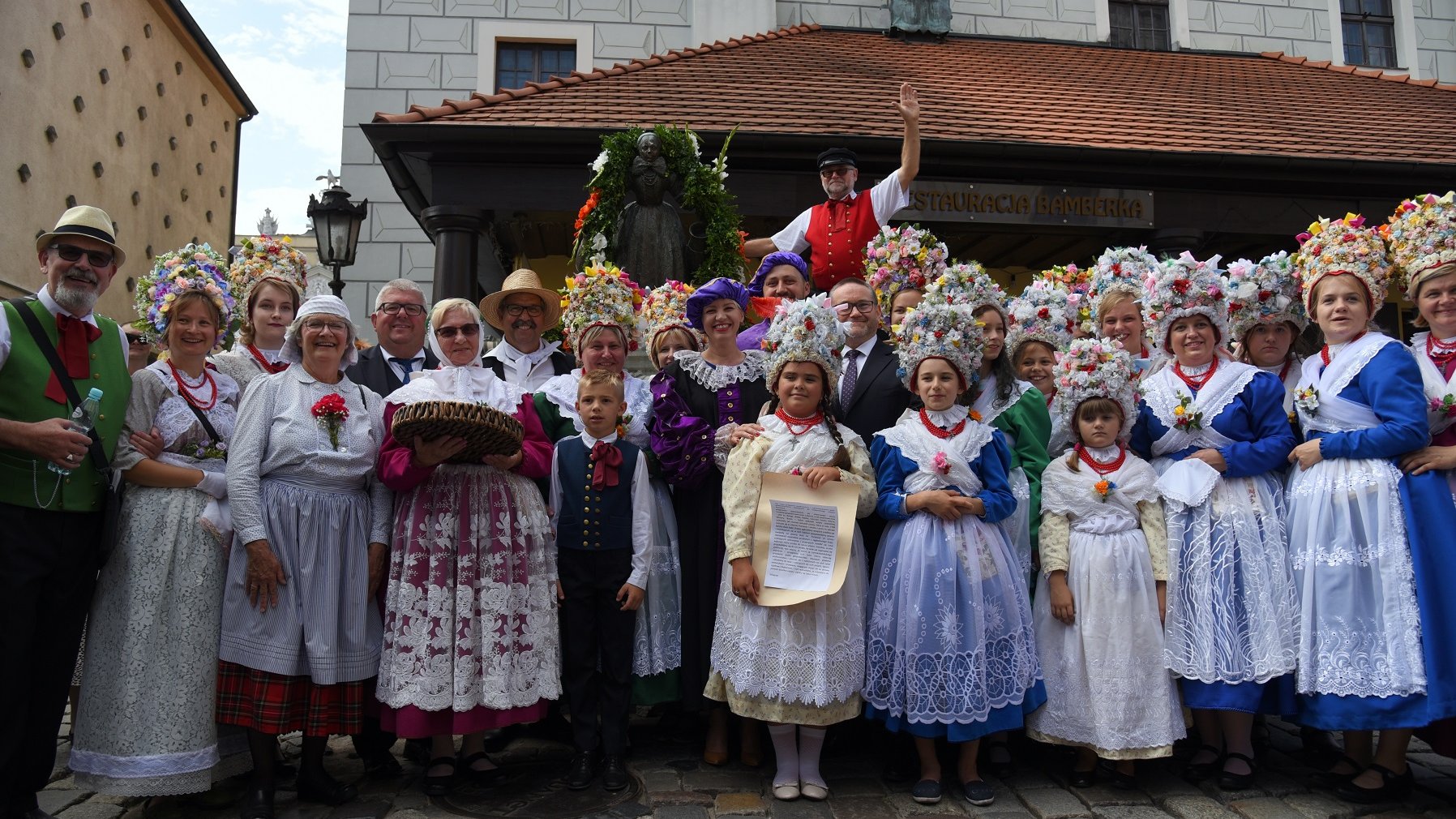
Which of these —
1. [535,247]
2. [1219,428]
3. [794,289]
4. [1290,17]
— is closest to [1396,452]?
[1219,428]

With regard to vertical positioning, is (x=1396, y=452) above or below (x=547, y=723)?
above

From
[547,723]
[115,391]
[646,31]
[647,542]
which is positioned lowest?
[547,723]

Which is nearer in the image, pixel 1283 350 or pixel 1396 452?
pixel 1396 452

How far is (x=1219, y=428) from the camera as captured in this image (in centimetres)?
442

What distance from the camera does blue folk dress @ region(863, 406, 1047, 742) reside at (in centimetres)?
395

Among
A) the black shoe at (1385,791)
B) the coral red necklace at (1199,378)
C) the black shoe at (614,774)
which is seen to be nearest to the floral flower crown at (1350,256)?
the coral red necklace at (1199,378)

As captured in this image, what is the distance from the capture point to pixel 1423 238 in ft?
14.3

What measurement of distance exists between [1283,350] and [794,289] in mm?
2605

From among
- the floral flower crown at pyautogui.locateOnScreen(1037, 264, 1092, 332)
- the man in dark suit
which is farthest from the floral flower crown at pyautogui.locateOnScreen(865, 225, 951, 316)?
the man in dark suit

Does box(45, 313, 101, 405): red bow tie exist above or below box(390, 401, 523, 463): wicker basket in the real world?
above

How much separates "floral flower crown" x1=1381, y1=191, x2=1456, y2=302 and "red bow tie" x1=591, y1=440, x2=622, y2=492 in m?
3.78

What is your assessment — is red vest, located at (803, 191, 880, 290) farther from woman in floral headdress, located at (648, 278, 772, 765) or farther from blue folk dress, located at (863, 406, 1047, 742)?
blue folk dress, located at (863, 406, 1047, 742)

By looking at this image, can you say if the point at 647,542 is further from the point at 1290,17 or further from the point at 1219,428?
the point at 1290,17

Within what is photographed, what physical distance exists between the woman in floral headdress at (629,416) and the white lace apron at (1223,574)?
7.48ft
